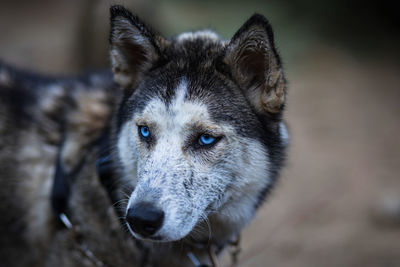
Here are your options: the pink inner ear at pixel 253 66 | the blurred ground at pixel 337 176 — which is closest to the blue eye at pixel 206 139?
the pink inner ear at pixel 253 66

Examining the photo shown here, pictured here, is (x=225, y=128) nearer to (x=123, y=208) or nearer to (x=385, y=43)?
(x=123, y=208)

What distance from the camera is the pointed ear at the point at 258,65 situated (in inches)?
105

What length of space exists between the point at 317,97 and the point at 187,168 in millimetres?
6711

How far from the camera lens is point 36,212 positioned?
11.2 ft

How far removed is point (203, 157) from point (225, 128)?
235 millimetres

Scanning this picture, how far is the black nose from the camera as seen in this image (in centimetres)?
235

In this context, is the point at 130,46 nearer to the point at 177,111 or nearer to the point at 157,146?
the point at 177,111

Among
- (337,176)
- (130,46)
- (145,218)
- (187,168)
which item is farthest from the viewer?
(337,176)

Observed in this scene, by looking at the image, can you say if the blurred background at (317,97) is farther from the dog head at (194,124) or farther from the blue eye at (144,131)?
the blue eye at (144,131)

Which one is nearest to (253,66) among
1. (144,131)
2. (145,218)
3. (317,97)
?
(144,131)

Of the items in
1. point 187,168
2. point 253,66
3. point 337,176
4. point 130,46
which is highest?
Answer: point 253,66

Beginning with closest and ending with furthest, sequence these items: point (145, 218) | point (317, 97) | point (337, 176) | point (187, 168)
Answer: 1. point (145, 218)
2. point (187, 168)
3. point (337, 176)
4. point (317, 97)

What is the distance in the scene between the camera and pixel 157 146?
8.66ft

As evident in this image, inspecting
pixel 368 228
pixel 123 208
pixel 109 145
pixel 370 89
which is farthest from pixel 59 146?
pixel 370 89
